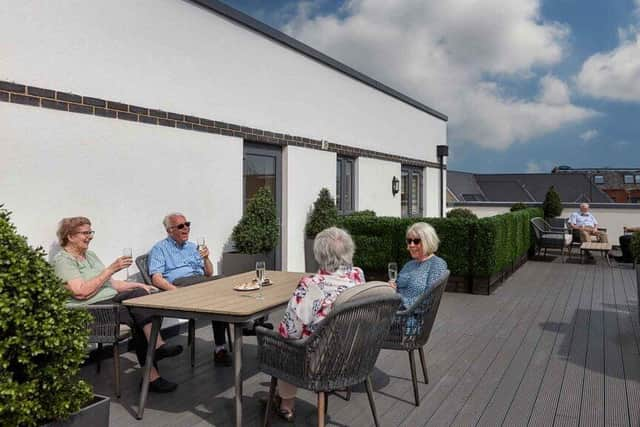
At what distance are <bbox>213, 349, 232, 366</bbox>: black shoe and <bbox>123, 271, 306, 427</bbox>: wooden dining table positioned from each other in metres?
0.73

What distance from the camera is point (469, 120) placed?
14.2 m

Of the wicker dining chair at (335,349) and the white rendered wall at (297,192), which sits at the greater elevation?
the white rendered wall at (297,192)

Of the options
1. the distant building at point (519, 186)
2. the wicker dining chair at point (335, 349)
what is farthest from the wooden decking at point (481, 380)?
the distant building at point (519, 186)

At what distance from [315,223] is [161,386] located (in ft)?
13.8

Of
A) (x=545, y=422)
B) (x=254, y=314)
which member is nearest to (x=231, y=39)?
(x=254, y=314)

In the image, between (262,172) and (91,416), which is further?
(262,172)

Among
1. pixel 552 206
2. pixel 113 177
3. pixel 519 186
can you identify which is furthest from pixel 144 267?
pixel 519 186

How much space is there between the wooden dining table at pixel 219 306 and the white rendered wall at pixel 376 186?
5.71 meters

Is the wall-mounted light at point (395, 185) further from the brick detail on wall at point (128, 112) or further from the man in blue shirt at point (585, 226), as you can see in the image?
the man in blue shirt at point (585, 226)

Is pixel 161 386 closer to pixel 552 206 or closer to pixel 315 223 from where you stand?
pixel 315 223

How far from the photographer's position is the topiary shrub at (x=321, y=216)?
7406 millimetres

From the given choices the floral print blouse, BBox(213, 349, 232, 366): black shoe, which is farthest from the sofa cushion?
BBox(213, 349, 232, 366): black shoe

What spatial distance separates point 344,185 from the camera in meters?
8.77

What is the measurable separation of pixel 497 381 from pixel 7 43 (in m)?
4.33
